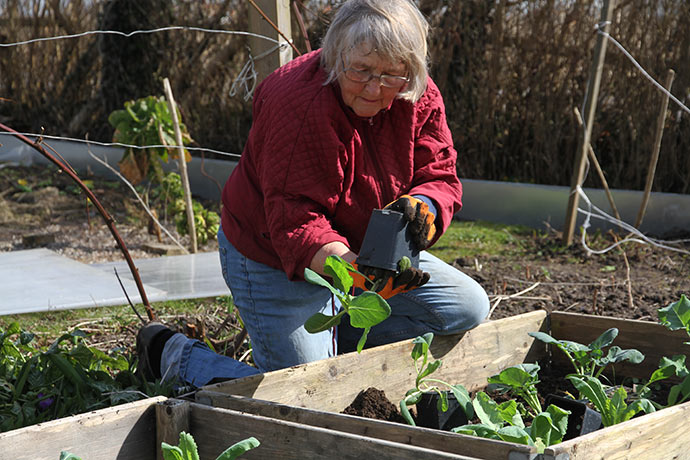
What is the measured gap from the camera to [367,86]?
174 cm

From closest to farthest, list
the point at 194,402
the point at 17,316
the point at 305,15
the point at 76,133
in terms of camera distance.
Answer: the point at 194,402 < the point at 17,316 < the point at 305,15 < the point at 76,133

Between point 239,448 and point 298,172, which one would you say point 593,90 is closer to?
point 298,172

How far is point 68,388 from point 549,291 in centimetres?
217

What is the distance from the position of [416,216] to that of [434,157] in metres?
0.40

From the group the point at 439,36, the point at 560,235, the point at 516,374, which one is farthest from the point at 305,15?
the point at 516,374

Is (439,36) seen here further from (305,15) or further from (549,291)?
(549,291)

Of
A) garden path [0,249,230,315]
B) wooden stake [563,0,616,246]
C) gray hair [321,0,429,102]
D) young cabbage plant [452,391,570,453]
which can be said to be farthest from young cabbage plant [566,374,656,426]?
wooden stake [563,0,616,246]

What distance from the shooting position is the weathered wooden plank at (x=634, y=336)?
6.67 ft

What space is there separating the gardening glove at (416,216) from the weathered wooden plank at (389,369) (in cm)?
30

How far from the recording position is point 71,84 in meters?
7.76

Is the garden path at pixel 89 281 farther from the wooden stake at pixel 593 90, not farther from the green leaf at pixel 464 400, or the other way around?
the wooden stake at pixel 593 90

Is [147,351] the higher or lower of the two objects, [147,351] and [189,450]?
the lower

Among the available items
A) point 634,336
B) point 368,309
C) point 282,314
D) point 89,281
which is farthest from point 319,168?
point 89,281

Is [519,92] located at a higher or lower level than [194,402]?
higher
